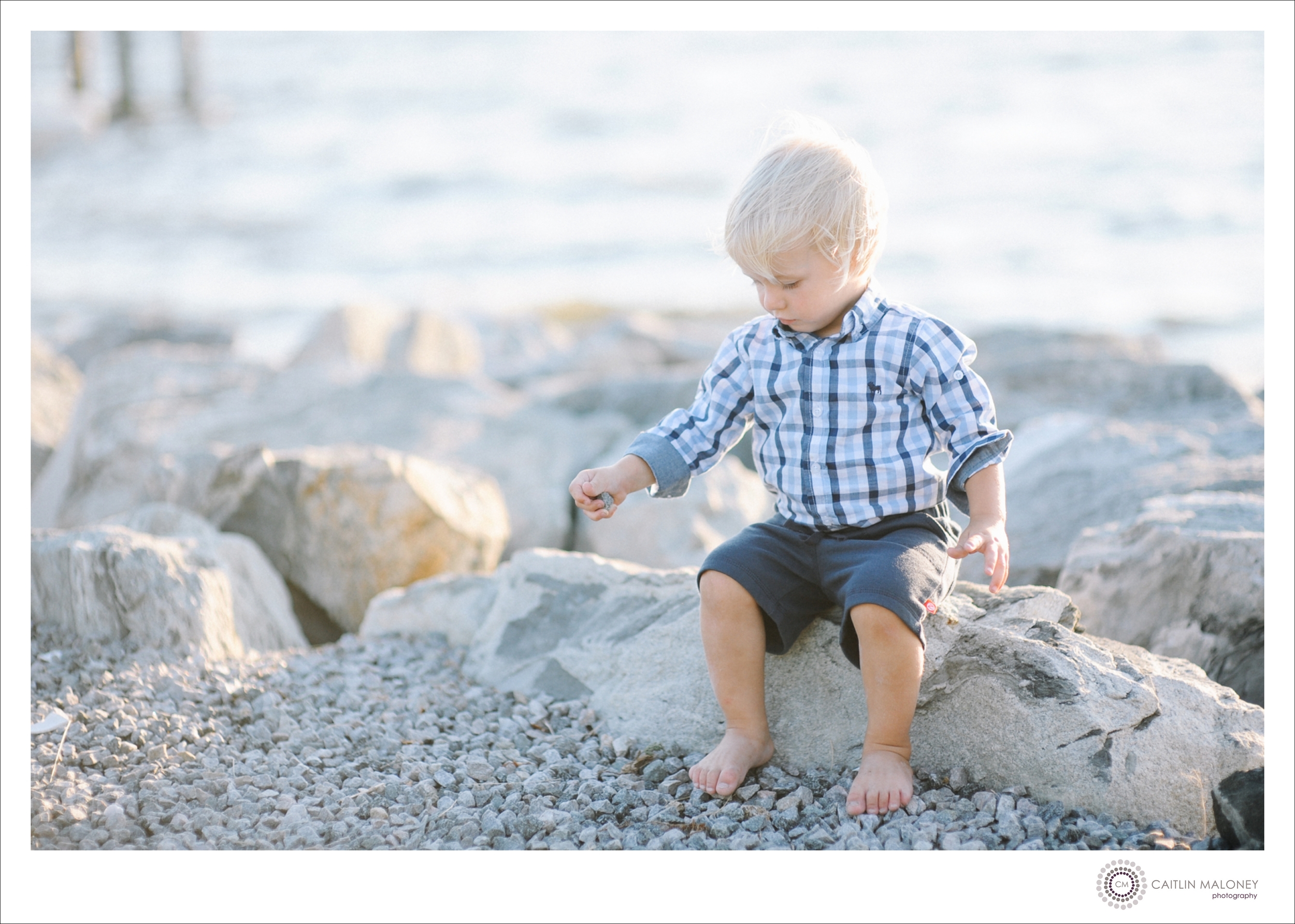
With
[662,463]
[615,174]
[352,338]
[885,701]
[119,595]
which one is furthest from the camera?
[615,174]

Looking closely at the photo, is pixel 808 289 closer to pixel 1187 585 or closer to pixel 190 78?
pixel 1187 585

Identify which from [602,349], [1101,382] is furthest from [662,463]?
[602,349]

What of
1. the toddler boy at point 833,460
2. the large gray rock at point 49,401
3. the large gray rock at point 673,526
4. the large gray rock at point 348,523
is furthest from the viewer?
the large gray rock at point 49,401

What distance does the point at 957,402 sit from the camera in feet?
6.66

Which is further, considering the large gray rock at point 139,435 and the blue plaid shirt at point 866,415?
the large gray rock at point 139,435

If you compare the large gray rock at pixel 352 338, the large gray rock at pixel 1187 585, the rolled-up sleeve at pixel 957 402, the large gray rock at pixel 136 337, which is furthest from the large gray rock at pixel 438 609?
the large gray rock at pixel 136 337

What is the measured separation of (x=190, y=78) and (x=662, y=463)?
51.8 ft

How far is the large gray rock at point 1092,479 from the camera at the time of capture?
318cm

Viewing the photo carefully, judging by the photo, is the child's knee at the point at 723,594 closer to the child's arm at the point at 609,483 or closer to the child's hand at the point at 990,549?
the child's arm at the point at 609,483

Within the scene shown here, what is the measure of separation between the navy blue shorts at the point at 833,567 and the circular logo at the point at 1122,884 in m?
0.50

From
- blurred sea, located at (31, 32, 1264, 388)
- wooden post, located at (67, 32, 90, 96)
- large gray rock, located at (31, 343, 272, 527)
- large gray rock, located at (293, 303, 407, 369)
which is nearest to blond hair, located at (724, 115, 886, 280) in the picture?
large gray rock, located at (31, 343, 272, 527)

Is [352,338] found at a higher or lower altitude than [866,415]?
higher

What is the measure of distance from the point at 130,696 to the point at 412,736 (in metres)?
0.63

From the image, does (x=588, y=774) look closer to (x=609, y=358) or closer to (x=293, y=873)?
(x=293, y=873)
